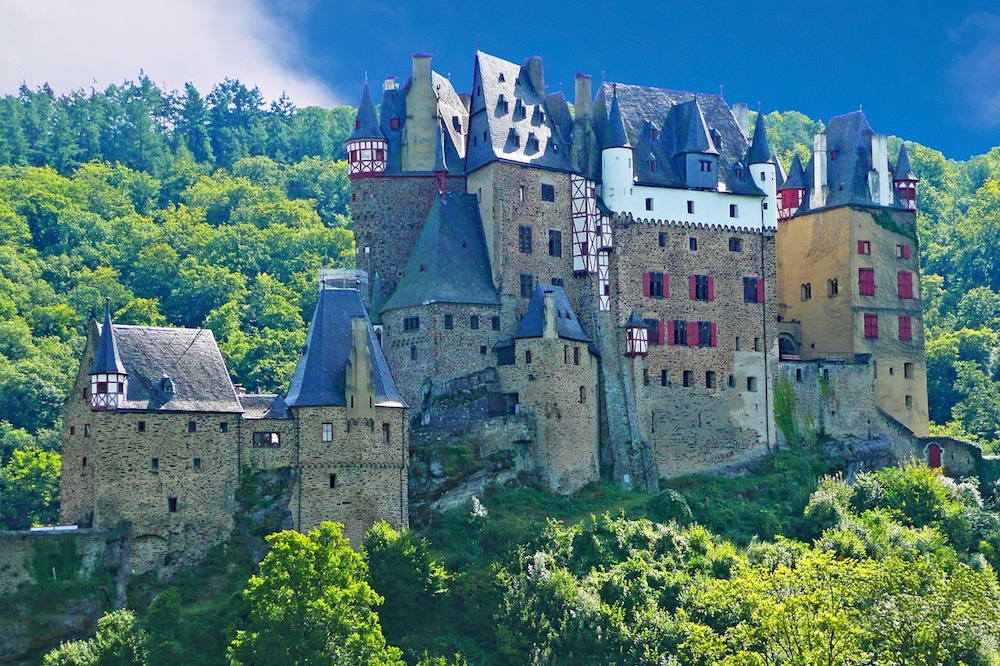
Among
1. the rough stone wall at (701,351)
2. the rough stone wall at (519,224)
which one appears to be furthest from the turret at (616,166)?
the rough stone wall at (519,224)

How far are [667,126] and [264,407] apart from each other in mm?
23677

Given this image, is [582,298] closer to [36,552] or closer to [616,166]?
[616,166]

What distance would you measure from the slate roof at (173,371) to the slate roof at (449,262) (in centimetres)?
1033

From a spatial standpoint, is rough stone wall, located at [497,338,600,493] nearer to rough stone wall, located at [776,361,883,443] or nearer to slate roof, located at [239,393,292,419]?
slate roof, located at [239,393,292,419]

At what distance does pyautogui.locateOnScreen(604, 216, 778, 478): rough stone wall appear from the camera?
7725cm

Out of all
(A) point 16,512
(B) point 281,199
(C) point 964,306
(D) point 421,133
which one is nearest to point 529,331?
(D) point 421,133

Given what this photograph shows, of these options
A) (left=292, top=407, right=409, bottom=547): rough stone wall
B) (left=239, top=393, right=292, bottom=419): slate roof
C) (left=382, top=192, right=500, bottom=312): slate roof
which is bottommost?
(left=292, top=407, right=409, bottom=547): rough stone wall

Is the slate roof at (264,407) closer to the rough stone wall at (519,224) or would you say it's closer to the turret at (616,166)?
the rough stone wall at (519,224)

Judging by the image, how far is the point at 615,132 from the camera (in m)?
78.8

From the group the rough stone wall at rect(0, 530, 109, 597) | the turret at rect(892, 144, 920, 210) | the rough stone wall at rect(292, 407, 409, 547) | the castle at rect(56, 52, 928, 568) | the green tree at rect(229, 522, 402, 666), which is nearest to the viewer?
the green tree at rect(229, 522, 402, 666)

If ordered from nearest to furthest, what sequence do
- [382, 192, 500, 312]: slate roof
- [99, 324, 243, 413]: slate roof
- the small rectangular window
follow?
1. [99, 324, 243, 413]: slate roof
2. [382, 192, 500, 312]: slate roof
3. the small rectangular window

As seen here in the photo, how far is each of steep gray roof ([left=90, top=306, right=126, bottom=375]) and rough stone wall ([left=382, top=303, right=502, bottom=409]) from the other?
13.2 m

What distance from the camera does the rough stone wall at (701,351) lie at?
77.2m

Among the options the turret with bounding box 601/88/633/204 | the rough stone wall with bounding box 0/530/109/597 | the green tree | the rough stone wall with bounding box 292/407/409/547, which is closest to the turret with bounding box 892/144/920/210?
the turret with bounding box 601/88/633/204
